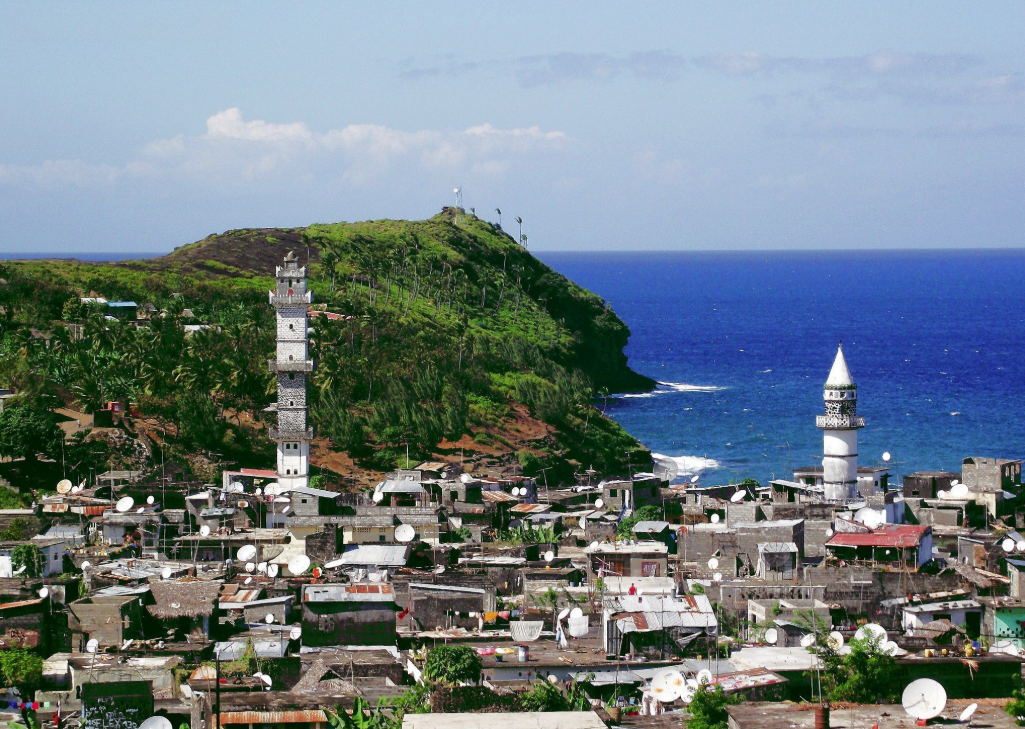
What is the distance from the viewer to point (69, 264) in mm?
112062

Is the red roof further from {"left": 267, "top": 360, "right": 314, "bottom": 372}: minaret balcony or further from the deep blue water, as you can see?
the deep blue water

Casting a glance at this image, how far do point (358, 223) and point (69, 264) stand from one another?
4774 centimetres

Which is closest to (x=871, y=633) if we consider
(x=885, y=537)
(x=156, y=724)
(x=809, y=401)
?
(x=885, y=537)

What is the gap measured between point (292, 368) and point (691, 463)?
34876mm

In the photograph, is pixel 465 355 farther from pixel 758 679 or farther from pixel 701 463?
pixel 758 679

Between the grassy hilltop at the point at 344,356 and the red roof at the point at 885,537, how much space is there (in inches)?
1289

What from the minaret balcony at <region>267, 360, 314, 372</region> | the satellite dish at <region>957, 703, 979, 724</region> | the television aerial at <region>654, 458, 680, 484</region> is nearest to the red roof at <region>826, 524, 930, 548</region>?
the satellite dish at <region>957, 703, 979, 724</region>

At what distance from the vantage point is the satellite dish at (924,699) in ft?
93.6

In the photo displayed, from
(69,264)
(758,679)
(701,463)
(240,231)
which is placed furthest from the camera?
(240,231)

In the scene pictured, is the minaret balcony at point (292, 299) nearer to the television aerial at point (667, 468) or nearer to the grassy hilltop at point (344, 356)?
the grassy hilltop at point (344, 356)

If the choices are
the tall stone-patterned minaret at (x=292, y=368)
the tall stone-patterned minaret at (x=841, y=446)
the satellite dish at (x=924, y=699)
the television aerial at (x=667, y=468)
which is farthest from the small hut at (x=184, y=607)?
the television aerial at (x=667, y=468)

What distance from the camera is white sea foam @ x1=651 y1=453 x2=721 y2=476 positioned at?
305ft

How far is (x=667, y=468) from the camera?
91.9 metres

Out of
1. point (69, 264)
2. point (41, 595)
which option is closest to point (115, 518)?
point (41, 595)
